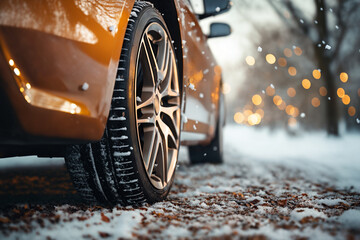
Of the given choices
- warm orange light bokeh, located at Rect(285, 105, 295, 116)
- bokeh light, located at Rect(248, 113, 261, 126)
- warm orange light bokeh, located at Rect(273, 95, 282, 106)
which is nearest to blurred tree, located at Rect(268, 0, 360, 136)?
warm orange light bokeh, located at Rect(273, 95, 282, 106)

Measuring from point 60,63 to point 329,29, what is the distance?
14148mm

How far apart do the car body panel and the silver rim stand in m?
0.36

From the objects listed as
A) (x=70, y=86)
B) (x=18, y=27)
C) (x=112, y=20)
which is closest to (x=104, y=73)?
(x=70, y=86)

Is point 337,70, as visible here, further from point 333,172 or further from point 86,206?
point 86,206

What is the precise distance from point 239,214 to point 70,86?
3.97ft

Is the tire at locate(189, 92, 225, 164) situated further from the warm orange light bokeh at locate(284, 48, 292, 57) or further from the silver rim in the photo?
the warm orange light bokeh at locate(284, 48, 292, 57)

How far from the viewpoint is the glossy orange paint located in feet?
4.46

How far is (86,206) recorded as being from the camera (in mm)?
2025

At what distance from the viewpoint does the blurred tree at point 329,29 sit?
13156 mm

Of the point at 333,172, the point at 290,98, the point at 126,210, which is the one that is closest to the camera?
the point at 126,210

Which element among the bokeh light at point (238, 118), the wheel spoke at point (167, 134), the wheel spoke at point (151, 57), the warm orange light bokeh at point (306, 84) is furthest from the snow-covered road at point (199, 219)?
the bokeh light at point (238, 118)

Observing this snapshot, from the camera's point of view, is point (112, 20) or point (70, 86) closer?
point (70, 86)

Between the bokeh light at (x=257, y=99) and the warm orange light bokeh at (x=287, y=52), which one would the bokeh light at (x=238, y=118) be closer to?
the bokeh light at (x=257, y=99)

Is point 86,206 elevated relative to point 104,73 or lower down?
lower down
